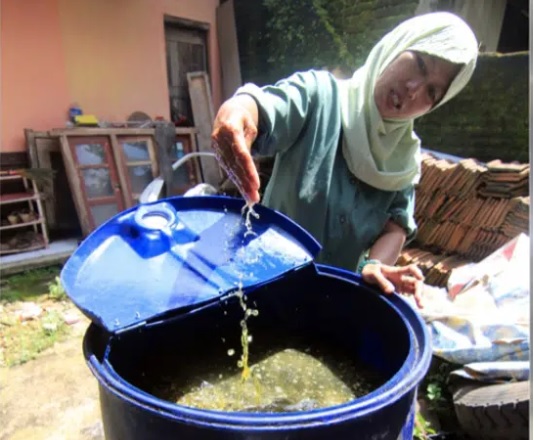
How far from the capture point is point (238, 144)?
859mm

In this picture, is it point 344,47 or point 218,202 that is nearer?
point 218,202

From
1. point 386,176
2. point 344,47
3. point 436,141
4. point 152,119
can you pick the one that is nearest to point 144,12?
point 152,119

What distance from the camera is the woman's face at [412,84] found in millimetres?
1111

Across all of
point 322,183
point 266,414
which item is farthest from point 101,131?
point 266,414

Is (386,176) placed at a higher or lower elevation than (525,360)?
higher

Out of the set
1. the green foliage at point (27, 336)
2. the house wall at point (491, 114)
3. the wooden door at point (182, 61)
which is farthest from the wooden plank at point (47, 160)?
the house wall at point (491, 114)

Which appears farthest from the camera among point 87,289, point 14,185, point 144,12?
point 144,12

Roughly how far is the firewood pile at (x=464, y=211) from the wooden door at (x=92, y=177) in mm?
3137

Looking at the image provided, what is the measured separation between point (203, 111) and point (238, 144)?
514cm

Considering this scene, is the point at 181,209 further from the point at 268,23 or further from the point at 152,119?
the point at 268,23

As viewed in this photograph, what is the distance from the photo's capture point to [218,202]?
3.65 ft

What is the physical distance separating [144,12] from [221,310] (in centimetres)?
517

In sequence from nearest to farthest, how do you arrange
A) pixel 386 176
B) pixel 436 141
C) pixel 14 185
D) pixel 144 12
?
pixel 386 176
pixel 436 141
pixel 14 185
pixel 144 12

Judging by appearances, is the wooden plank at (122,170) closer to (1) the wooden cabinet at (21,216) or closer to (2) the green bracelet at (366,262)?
(1) the wooden cabinet at (21,216)
